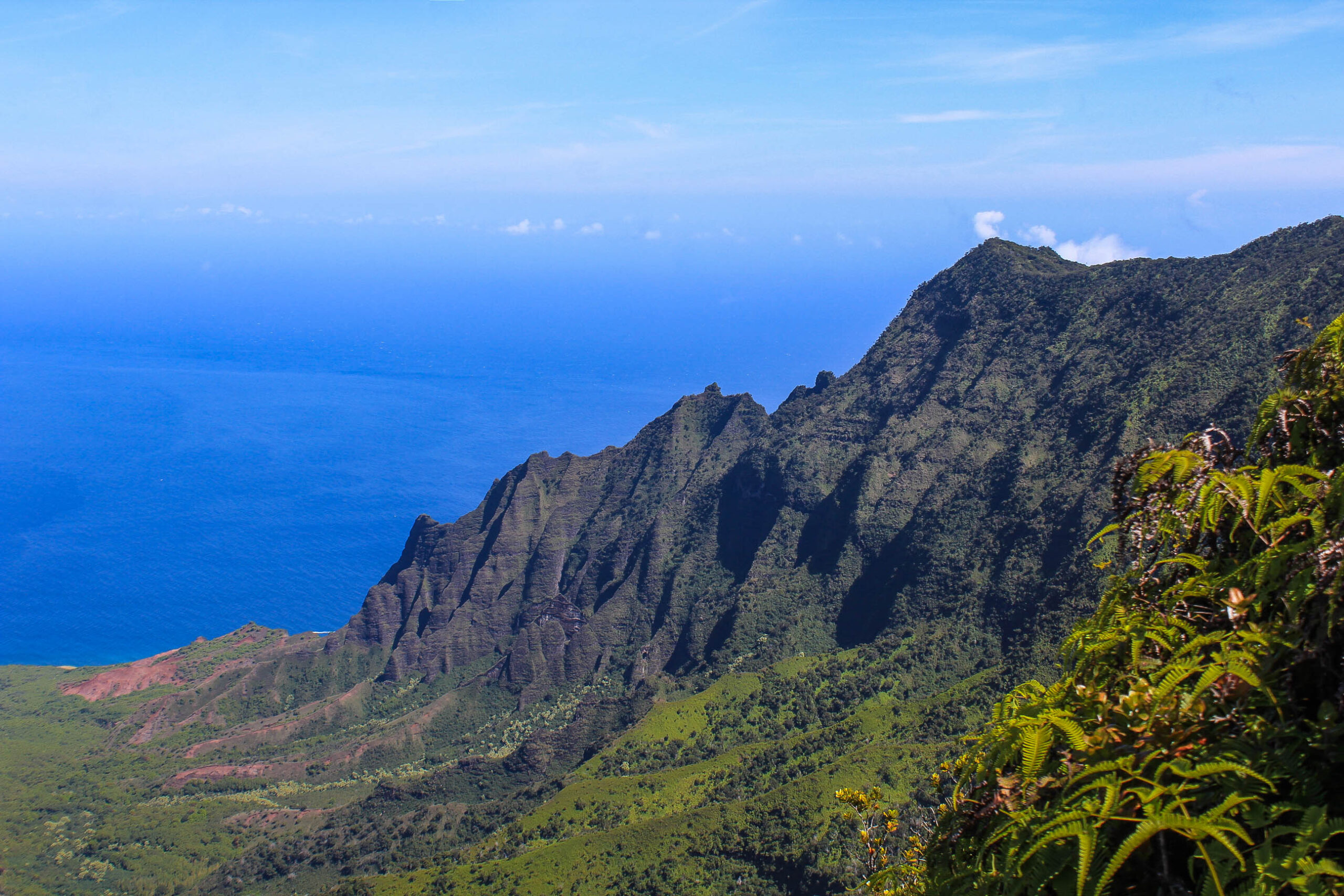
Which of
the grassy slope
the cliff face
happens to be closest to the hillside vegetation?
the grassy slope

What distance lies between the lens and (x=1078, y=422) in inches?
2586

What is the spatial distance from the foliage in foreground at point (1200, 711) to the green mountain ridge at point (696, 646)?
1366 inches

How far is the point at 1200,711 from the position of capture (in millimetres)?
5320

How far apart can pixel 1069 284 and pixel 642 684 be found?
51.9 m

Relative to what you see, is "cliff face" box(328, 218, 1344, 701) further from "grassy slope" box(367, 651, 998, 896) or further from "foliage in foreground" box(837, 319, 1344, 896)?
"foliage in foreground" box(837, 319, 1344, 896)

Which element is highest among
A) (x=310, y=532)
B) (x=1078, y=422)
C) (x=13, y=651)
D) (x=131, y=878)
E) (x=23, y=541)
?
(x=23, y=541)

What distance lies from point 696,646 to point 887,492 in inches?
844

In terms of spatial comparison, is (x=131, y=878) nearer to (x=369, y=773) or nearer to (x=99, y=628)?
(x=369, y=773)

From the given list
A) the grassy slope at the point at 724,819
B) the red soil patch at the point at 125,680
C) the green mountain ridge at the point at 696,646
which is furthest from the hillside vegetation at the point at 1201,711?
the red soil patch at the point at 125,680

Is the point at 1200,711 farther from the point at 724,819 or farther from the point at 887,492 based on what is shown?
the point at 887,492

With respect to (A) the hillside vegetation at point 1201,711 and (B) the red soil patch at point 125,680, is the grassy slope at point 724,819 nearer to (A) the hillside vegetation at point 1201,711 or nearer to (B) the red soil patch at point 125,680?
(A) the hillside vegetation at point 1201,711

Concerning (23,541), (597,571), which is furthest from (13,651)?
(597,571)

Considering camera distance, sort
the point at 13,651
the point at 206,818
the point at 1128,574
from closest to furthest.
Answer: the point at 1128,574 < the point at 206,818 < the point at 13,651

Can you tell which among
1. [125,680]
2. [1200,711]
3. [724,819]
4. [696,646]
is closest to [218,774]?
[125,680]
